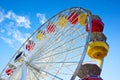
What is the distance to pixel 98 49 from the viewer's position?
44.8 feet

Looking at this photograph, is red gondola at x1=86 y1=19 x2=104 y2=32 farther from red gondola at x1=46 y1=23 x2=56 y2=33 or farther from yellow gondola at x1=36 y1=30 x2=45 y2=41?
yellow gondola at x1=36 y1=30 x2=45 y2=41

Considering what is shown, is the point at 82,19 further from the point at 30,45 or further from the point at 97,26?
the point at 30,45

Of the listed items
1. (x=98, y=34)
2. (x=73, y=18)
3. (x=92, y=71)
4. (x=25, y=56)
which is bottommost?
Result: (x=92, y=71)

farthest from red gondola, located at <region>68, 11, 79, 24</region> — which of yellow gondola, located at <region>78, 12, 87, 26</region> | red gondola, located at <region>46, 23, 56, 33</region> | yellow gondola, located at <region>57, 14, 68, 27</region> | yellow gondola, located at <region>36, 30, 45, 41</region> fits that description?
yellow gondola, located at <region>36, 30, 45, 41</region>

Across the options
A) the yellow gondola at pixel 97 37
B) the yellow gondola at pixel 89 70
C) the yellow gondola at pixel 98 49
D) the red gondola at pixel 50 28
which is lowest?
the yellow gondola at pixel 89 70

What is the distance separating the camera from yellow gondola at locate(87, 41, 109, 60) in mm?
13617

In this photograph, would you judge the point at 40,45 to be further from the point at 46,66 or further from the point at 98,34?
the point at 98,34

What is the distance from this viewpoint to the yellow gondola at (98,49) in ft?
44.7

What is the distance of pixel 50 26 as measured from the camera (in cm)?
1597

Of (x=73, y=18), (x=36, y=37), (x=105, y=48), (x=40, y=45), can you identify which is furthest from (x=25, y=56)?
(x=105, y=48)

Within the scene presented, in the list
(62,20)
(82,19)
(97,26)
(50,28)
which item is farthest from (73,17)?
(50,28)

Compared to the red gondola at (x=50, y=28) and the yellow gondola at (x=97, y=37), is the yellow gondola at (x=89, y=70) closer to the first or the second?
the yellow gondola at (x=97, y=37)

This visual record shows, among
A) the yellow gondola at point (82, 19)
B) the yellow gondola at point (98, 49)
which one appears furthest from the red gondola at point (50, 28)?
the yellow gondola at point (98, 49)

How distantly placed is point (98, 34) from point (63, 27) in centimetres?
194
